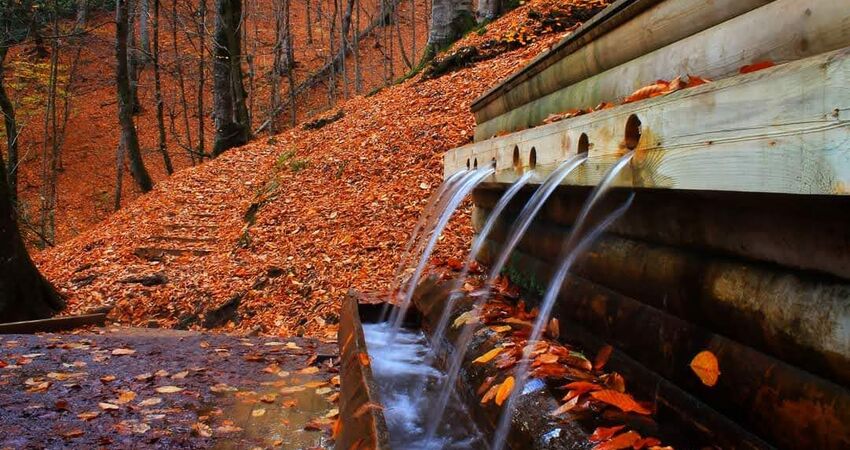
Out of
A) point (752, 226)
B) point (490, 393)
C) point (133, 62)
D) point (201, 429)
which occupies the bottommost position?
point (201, 429)

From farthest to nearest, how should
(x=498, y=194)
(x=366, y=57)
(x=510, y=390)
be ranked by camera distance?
1. (x=366, y=57)
2. (x=498, y=194)
3. (x=510, y=390)

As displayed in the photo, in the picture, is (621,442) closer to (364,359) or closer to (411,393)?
(364,359)

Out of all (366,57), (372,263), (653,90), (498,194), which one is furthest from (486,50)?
(366,57)

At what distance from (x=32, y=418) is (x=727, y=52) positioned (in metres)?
4.17

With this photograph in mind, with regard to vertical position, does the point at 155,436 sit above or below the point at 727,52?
below

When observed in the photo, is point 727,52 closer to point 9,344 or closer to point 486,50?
point 9,344

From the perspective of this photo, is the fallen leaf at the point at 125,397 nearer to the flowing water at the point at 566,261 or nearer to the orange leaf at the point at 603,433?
the flowing water at the point at 566,261

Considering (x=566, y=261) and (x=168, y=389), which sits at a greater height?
(x=566, y=261)

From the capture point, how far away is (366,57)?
32312 mm

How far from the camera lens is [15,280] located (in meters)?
7.00

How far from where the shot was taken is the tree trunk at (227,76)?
16203 millimetres

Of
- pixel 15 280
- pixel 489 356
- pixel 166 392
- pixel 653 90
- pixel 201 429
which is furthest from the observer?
pixel 15 280

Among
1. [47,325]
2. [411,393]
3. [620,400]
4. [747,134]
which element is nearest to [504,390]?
[620,400]

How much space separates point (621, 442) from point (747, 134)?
1110mm
